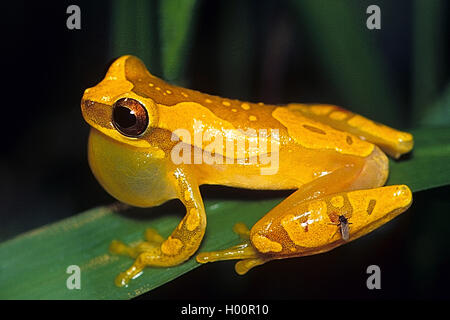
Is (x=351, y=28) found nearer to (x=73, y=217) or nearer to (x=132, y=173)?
(x=132, y=173)

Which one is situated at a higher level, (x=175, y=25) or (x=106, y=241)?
(x=175, y=25)

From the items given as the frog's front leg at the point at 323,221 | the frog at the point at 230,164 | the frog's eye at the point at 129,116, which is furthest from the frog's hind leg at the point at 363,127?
the frog's eye at the point at 129,116

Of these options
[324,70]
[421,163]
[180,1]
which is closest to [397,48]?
[324,70]

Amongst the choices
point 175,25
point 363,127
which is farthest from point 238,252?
point 175,25

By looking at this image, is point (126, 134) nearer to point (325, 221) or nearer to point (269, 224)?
point (269, 224)

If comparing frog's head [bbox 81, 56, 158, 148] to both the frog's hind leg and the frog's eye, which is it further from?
the frog's hind leg

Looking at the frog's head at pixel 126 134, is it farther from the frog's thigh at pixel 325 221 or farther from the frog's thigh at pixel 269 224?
the frog's thigh at pixel 325 221
